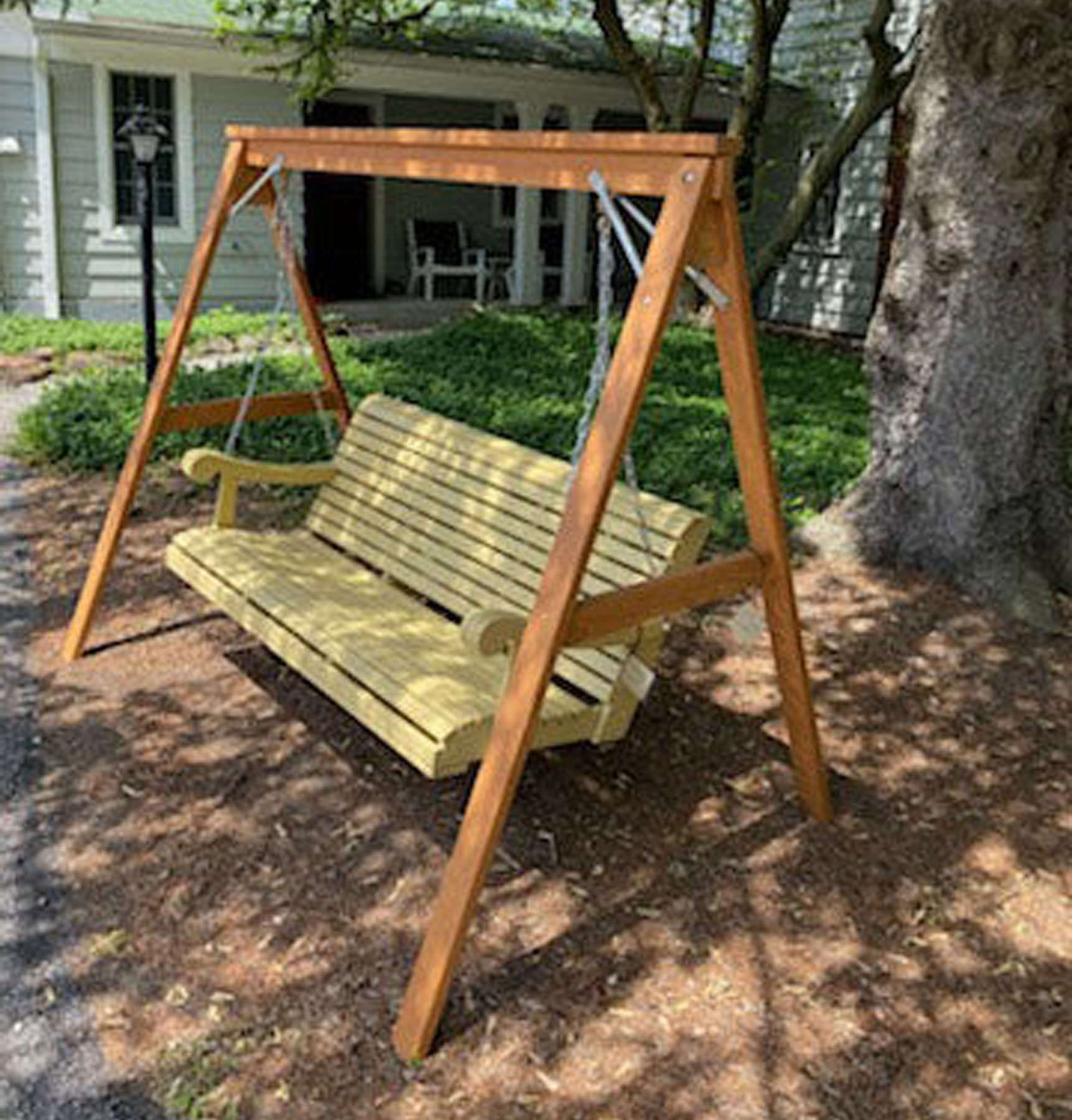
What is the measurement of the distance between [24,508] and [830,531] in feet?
14.2

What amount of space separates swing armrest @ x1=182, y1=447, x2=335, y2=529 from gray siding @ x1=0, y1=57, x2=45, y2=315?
8828mm

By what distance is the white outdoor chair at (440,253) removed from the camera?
1584 cm

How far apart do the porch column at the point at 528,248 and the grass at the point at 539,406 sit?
132 inches

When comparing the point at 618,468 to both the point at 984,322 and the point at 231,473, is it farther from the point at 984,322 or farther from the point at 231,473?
the point at 984,322

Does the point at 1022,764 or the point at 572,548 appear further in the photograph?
the point at 1022,764

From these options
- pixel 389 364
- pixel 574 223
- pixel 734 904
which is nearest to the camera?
Result: pixel 734 904

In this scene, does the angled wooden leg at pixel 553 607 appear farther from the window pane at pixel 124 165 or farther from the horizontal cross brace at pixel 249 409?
the window pane at pixel 124 165

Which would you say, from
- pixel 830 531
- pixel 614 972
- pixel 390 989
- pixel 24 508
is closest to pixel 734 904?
pixel 614 972

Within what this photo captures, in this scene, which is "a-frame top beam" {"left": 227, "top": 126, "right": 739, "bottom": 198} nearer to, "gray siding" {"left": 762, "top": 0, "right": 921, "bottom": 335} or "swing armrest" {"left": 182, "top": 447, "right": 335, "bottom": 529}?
"swing armrest" {"left": 182, "top": 447, "right": 335, "bottom": 529}

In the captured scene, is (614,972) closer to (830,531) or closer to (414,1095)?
(414,1095)

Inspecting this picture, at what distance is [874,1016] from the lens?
3002mm

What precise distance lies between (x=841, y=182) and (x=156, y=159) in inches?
324

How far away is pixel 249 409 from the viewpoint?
5156mm

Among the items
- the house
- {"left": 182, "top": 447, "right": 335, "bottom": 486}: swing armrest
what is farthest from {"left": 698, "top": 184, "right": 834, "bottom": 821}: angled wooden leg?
the house
